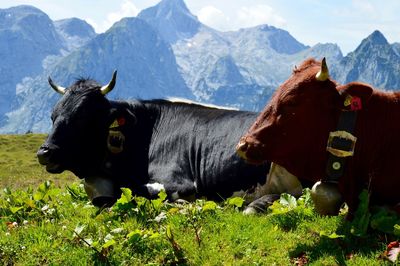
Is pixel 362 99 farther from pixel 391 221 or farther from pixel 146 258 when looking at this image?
pixel 146 258

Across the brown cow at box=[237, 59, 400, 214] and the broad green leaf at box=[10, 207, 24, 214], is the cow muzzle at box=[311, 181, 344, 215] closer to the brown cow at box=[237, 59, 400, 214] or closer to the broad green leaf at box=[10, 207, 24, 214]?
the brown cow at box=[237, 59, 400, 214]

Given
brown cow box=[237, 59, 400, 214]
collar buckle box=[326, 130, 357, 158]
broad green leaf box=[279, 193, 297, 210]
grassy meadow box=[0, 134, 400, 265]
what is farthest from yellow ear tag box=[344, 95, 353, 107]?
broad green leaf box=[279, 193, 297, 210]

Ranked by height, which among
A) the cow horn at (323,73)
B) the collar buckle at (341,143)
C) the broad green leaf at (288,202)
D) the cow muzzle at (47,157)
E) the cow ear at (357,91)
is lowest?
the cow muzzle at (47,157)

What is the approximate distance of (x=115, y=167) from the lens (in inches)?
397

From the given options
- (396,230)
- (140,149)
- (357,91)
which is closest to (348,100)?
(357,91)

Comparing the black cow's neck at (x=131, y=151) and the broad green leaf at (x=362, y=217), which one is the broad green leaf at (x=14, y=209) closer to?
the black cow's neck at (x=131, y=151)

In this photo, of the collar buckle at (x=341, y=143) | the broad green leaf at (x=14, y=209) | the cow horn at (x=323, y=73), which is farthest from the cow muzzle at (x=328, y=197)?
the broad green leaf at (x=14, y=209)

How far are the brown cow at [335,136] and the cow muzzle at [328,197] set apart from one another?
0.11 meters

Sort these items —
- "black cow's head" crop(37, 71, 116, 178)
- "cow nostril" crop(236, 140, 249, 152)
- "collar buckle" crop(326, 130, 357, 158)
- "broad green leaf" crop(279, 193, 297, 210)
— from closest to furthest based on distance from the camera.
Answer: "collar buckle" crop(326, 130, 357, 158)
"cow nostril" crop(236, 140, 249, 152)
"broad green leaf" crop(279, 193, 297, 210)
"black cow's head" crop(37, 71, 116, 178)

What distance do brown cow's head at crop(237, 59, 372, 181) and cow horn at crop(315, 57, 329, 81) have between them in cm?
1

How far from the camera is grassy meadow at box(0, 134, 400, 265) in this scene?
→ 221 inches

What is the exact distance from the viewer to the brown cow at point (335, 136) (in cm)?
604

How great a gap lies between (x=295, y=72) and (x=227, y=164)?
118 inches

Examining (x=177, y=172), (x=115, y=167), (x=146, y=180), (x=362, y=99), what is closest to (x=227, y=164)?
(x=177, y=172)
